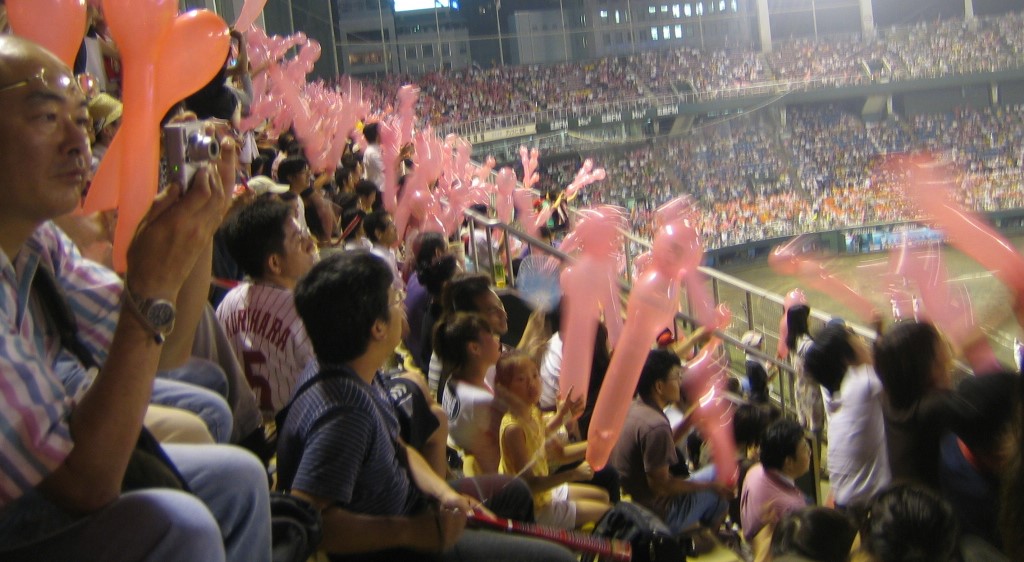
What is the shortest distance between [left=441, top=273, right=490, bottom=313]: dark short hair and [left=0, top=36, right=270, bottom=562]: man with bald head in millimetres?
1482

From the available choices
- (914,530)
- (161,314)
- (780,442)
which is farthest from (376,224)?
(161,314)

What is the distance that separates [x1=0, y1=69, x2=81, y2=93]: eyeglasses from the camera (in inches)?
32.8

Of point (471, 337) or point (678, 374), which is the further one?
point (678, 374)

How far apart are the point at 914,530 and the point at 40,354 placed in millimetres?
1176

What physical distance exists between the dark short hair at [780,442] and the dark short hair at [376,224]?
1475 mm

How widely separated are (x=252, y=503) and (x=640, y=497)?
55.5 inches

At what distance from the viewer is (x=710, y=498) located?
229cm

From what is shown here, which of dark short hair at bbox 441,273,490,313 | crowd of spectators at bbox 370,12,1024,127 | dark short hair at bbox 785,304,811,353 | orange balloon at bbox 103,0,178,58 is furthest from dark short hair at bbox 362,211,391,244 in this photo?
crowd of spectators at bbox 370,12,1024,127

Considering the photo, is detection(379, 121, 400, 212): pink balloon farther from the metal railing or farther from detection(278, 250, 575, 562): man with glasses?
detection(278, 250, 575, 562): man with glasses

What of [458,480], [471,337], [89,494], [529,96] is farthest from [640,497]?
[529,96]

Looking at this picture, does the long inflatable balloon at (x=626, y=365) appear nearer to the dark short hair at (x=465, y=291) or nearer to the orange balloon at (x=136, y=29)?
the dark short hair at (x=465, y=291)

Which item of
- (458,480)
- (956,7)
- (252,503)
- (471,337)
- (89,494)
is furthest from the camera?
(956,7)

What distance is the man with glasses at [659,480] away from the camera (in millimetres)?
2201

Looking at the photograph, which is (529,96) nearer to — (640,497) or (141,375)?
(640,497)
